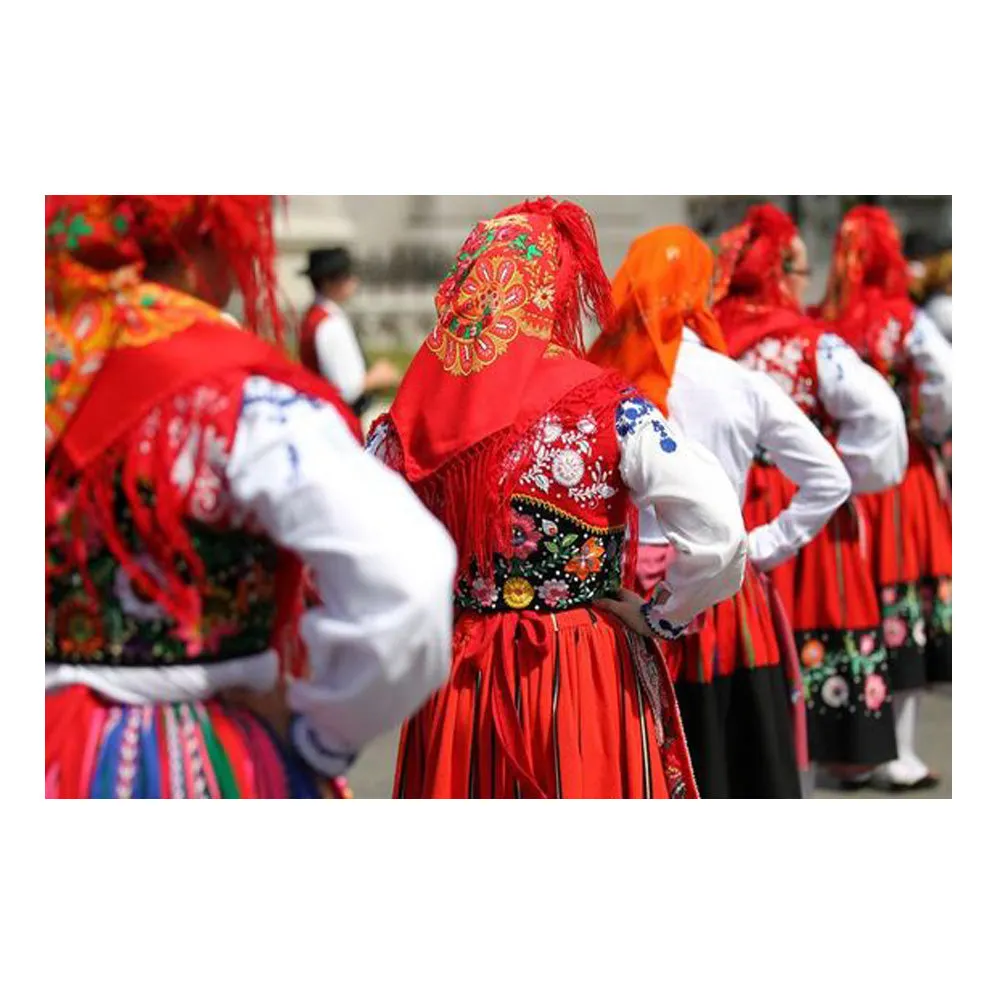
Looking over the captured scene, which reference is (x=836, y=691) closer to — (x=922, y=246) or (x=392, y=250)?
(x=922, y=246)

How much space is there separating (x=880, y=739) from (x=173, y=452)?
143 inches

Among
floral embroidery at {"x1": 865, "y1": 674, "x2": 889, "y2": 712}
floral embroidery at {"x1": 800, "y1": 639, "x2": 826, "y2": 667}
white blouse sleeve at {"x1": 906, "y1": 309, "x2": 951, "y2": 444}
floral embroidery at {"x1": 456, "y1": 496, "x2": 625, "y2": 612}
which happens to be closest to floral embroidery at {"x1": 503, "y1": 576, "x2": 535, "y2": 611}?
floral embroidery at {"x1": 456, "y1": 496, "x2": 625, "y2": 612}

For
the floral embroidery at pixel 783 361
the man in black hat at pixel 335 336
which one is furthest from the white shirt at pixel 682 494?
the man in black hat at pixel 335 336

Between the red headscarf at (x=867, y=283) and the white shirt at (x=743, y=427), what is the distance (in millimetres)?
1423

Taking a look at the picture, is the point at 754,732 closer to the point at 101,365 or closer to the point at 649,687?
the point at 649,687

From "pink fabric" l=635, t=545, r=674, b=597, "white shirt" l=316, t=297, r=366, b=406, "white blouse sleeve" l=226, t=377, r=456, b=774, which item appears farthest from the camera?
"white shirt" l=316, t=297, r=366, b=406

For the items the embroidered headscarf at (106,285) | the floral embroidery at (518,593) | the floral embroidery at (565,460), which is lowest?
the floral embroidery at (518,593)

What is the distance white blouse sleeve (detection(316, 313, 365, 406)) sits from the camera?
22.6 ft

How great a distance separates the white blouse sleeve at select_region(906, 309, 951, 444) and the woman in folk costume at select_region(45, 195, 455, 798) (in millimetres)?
3603

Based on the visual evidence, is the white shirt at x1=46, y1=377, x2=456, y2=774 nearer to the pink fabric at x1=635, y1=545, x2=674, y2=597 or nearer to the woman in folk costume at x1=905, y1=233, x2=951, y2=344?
the pink fabric at x1=635, y1=545, x2=674, y2=597

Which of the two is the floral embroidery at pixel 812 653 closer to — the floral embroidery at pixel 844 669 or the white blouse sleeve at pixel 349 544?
the floral embroidery at pixel 844 669

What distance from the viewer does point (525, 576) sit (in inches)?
113

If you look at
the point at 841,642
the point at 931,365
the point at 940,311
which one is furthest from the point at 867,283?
the point at 940,311

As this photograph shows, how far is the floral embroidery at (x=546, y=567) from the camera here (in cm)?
279
